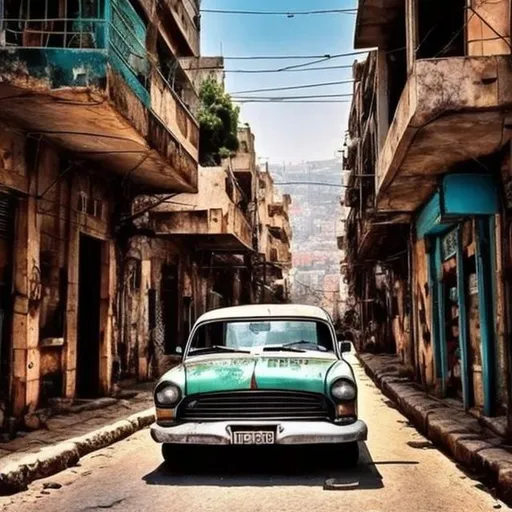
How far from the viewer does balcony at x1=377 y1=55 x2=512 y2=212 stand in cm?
746

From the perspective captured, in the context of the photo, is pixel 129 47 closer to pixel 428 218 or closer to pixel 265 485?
pixel 428 218

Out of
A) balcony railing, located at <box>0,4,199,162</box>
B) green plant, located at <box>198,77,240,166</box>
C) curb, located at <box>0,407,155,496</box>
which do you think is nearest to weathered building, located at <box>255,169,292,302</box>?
green plant, located at <box>198,77,240,166</box>

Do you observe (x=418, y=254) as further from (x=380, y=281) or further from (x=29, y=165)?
(x=380, y=281)

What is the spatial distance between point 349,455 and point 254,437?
43.4 inches

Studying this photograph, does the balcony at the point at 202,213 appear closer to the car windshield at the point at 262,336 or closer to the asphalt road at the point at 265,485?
the car windshield at the point at 262,336

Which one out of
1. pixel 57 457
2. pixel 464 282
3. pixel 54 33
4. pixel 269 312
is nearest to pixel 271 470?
pixel 269 312

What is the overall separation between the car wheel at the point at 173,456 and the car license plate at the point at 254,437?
0.82 meters

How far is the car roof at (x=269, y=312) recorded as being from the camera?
27.4ft

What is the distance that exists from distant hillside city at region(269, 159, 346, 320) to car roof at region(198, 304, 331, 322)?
154ft

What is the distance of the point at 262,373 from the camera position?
6.80m

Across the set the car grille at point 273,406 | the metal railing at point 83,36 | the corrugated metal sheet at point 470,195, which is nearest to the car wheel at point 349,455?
the car grille at point 273,406

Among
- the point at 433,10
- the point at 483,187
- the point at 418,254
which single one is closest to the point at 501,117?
the point at 483,187

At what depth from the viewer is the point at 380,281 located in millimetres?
28609

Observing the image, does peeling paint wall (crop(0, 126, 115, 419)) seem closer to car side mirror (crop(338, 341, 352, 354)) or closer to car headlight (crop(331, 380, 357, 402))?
car side mirror (crop(338, 341, 352, 354))
